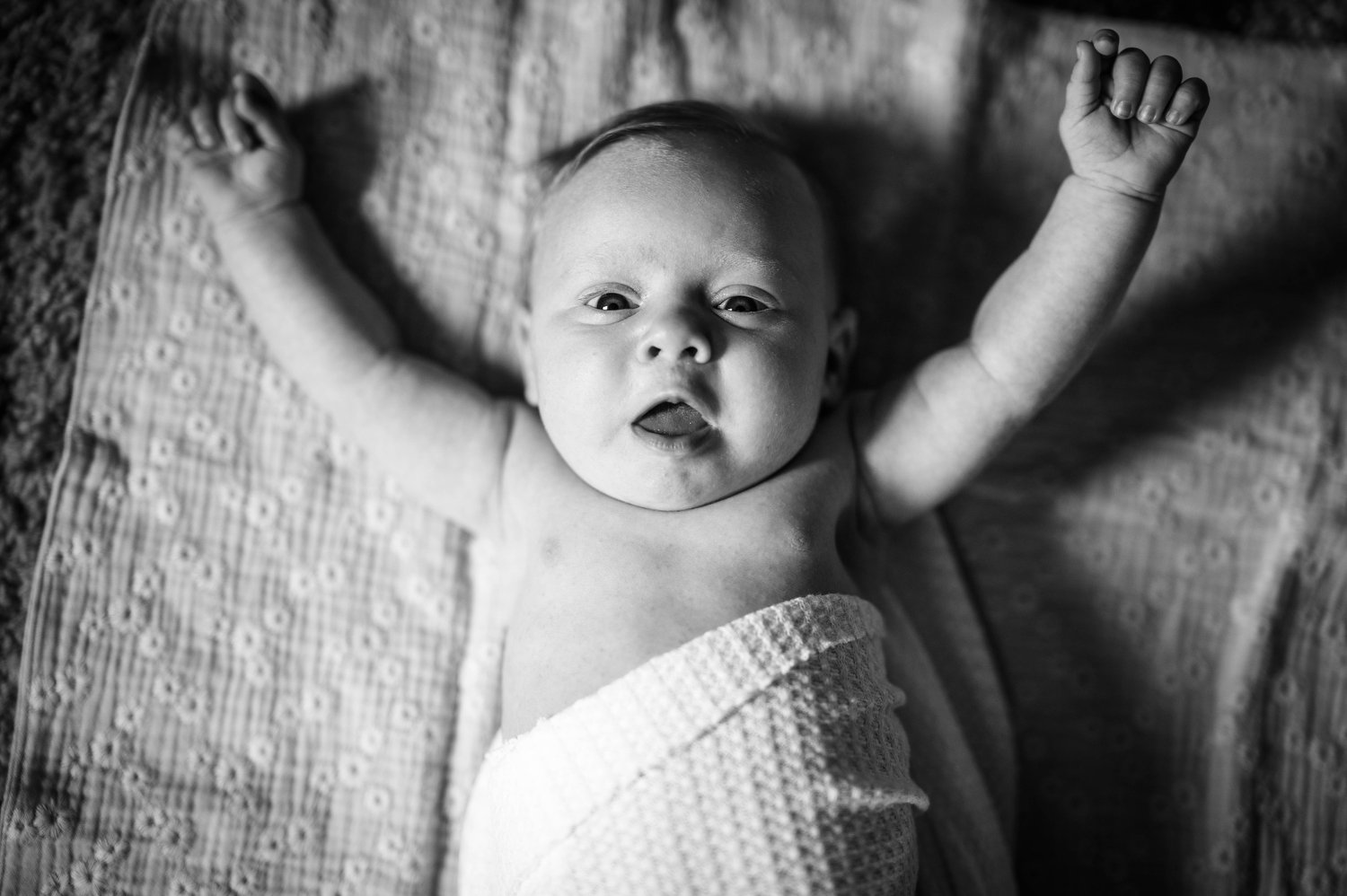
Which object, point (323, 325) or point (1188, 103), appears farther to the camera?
point (323, 325)

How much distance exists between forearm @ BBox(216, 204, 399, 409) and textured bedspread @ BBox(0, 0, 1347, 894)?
6cm

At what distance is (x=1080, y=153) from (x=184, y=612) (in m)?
1.10

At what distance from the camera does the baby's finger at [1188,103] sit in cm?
97

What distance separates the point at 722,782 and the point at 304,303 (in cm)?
70

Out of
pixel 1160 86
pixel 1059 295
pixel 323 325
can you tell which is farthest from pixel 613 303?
pixel 1160 86

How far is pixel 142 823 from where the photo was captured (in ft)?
3.69

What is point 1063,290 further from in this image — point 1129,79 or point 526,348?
point 526,348

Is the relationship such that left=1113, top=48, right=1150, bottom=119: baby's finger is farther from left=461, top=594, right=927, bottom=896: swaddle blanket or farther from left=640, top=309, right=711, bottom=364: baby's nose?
left=461, top=594, right=927, bottom=896: swaddle blanket

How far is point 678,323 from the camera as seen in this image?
97cm

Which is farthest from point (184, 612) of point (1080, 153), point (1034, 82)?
point (1034, 82)

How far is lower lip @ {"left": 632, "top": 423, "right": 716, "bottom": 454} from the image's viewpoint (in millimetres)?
987

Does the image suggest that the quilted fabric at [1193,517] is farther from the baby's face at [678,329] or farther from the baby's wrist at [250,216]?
the baby's wrist at [250,216]

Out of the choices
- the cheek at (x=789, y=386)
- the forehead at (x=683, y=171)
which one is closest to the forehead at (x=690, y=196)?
the forehead at (x=683, y=171)

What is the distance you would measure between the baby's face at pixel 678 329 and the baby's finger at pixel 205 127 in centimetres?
46
